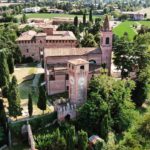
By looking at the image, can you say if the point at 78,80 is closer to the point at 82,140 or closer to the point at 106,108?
the point at 106,108

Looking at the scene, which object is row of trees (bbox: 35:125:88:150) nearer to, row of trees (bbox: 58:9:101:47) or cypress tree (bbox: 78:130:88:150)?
cypress tree (bbox: 78:130:88:150)

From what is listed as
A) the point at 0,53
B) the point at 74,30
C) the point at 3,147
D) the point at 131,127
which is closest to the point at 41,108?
the point at 3,147

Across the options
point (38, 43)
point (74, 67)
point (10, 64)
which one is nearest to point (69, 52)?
point (74, 67)

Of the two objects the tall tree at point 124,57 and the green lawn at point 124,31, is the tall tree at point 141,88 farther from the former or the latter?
the green lawn at point 124,31

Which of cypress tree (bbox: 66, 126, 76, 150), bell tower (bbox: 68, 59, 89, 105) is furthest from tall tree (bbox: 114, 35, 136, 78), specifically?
cypress tree (bbox: 66, 126, 76, 150)

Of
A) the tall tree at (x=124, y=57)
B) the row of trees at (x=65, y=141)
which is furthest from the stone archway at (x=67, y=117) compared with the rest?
the tall tree at (x=124, y=57)

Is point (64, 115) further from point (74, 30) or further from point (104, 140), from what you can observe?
point (74, 30)
